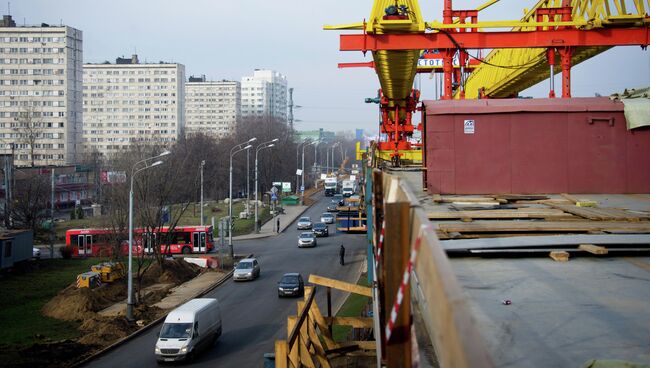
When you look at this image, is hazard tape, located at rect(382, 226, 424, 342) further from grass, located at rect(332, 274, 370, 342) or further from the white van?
the white van

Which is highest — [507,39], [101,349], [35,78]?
[35,78]

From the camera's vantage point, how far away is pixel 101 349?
19156 mm

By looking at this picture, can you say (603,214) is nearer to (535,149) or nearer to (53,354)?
(535,149)

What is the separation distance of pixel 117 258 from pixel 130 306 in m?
9.23

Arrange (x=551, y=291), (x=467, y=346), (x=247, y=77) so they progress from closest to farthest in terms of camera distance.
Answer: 1. (x=467, y=346)
2. (x=551, y=291)
3. (x=247, y=77)

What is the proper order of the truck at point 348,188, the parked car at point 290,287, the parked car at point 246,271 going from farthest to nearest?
1. the truck at point 348,188
2. the parked car at point 246,271
3. the parked car at point 290,287

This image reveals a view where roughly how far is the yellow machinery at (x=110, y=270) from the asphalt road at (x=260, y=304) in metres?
5.31

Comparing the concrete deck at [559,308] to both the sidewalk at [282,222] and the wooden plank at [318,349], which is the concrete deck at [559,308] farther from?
the sidewalk at [282,222]

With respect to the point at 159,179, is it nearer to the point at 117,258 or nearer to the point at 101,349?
the point at 117,258

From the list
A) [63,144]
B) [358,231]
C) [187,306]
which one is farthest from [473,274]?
[63,144]

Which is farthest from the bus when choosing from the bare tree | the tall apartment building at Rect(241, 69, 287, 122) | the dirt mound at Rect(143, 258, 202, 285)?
the tall apartment building at Rect(241, 69, 287, 122)

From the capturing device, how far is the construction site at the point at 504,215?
292 centimetres

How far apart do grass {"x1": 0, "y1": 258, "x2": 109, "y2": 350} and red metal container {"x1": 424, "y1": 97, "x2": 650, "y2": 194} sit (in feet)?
48.6

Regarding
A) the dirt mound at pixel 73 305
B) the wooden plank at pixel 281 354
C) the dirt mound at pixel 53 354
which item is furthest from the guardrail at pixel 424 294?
the dirt mound at pixel 73 305
